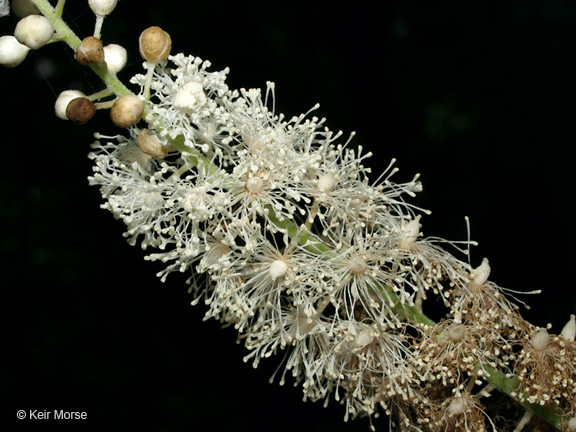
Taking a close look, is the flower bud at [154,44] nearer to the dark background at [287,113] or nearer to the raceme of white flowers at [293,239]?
the raceme of white flowers at [293,239]

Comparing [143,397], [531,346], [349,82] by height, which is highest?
[349,82]

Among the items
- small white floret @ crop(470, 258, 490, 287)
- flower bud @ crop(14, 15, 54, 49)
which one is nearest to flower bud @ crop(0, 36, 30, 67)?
flower bud @ crop(14, 15, 54, 49)

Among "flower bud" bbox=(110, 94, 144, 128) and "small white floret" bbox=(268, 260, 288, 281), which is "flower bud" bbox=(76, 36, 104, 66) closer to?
"flower bud" bbox=(110, 94, 144, 128)

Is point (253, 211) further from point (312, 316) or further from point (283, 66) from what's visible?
point (283, 66)

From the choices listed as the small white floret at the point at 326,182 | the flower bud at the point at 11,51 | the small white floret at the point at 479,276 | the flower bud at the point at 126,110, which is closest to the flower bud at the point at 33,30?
the flower bud at the point at 11,51

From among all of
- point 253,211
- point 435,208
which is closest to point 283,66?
point 435,208

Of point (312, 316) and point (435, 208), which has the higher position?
point (435, 208)

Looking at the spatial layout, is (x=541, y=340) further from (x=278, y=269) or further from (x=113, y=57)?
(x=113, y=57)
